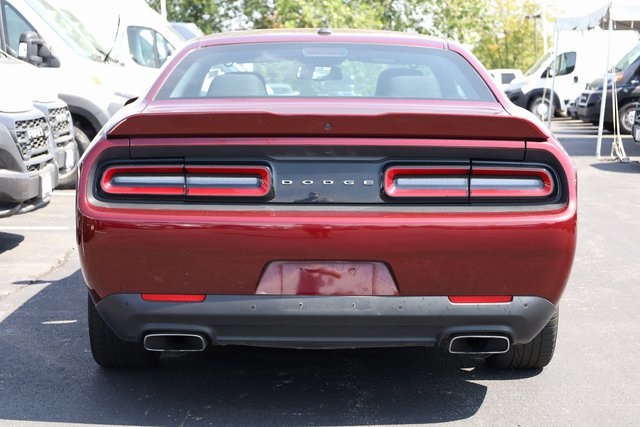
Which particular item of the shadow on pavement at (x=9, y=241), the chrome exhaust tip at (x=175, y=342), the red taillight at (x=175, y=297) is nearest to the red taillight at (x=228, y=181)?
the red taillight at (x=175, y=297)

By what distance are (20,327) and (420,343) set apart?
252 cm

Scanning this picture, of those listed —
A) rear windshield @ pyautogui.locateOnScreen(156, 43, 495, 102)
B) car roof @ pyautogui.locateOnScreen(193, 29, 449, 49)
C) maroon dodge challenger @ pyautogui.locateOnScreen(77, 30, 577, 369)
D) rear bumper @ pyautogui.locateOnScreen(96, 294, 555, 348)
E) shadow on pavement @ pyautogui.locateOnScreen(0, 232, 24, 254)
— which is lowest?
shadow on pavement @ pyautogui.locateOnScreen(0, 232, 24, 254)

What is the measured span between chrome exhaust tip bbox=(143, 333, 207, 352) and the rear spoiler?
73 centimetres

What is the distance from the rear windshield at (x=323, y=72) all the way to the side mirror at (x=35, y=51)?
Result: 584 centimetres

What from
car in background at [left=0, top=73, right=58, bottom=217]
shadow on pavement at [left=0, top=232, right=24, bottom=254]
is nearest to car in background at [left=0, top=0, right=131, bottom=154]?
shadow on pavement at [left=0, top=232, right=24, bottom=254]

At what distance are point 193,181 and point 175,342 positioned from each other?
614 millimetres

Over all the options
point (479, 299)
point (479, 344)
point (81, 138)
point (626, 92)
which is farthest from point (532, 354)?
point (626, 92)

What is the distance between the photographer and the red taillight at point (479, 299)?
3618mm

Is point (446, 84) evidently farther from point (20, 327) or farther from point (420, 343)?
point (20, 327)

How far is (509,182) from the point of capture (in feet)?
11.9

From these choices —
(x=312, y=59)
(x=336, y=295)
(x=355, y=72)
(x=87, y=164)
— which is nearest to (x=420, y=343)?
(x=336, y=295)

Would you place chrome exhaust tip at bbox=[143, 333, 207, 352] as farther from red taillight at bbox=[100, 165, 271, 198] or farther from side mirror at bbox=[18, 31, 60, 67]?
side mirror at bbox=[18, 31, 60, 67]

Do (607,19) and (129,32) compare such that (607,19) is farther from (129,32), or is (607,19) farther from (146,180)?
(146,180)

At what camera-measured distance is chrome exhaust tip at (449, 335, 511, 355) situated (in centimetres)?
370
